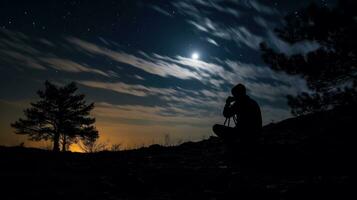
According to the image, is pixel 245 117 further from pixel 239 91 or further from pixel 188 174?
pixel 188 174

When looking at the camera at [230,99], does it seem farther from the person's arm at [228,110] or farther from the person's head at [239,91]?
the person's head at [239,91]

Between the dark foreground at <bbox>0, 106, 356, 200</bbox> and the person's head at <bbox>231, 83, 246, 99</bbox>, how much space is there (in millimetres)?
1288

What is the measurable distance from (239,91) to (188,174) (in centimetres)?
230

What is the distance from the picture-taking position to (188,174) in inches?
297

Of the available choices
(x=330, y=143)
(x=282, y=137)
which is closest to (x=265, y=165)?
(x=330, y=143)

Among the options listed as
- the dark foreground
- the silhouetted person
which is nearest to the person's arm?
the silhouetted person

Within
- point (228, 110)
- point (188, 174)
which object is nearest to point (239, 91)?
point (228, 110)

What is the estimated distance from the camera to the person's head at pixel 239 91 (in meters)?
8.13

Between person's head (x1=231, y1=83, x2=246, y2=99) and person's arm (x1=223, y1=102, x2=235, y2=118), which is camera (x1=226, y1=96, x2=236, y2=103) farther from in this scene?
person's head (x1=231, y1=83, x2=246, y2=99)

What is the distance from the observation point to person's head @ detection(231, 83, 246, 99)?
8131mm

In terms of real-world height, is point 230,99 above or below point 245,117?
above

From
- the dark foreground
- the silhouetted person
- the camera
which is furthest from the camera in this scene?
the camera

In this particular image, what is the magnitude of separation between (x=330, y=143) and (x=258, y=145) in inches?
133

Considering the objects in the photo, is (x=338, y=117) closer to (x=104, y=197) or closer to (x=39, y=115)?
(x=104, y=197)
